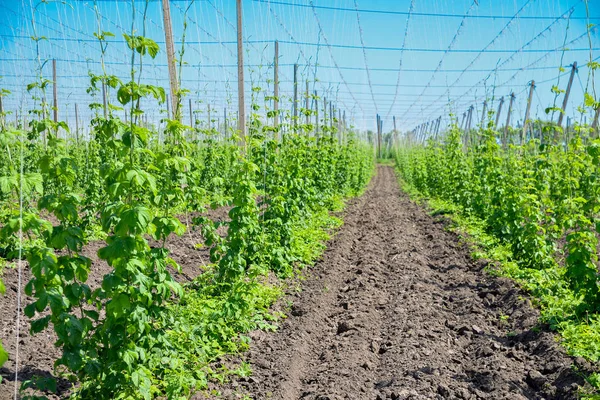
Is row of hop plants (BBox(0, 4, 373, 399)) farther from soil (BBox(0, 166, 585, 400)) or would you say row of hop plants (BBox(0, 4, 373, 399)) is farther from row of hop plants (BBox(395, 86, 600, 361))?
row of hop plants (BBox(395, 86, 600, 361))

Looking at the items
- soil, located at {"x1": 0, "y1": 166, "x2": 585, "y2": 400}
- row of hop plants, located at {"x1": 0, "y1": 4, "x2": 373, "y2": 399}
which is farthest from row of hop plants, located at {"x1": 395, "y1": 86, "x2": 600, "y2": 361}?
row of hop plants, located at {"x1": 0, "y1": 4, "x2": 373, "y2": 399}

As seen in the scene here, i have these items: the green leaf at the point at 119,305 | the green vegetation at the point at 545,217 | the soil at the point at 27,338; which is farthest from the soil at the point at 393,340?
the green leaf at the point at 119,305

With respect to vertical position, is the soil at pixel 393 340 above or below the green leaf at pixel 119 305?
below

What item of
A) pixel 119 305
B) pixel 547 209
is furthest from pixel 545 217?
Result: pixel 119 305

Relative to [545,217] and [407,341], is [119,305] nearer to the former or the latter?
[407,341]

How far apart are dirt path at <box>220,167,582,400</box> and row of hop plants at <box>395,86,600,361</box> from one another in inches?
17.3

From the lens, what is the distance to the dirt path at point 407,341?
458cm

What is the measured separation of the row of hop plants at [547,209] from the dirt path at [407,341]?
440 mm

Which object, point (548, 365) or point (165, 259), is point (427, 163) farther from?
point (165, 259)

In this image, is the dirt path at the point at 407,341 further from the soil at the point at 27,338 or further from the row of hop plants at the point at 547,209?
the soil at the point at 27,338

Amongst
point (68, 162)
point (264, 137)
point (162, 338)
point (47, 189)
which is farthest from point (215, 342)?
point (47, 189)

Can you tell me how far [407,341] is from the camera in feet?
18.2

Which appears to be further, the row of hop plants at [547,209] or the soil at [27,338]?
the row of hop plants at [547,209]

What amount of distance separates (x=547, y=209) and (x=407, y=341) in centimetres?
327
